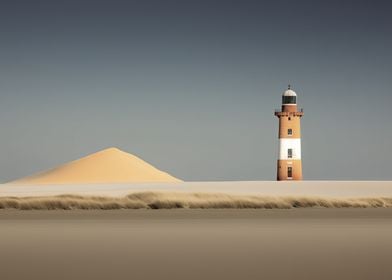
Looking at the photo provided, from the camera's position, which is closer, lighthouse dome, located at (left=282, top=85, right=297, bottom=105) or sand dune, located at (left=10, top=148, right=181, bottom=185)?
lighthouse dome, located at (left=282, top=85, right=297, bottom=105)

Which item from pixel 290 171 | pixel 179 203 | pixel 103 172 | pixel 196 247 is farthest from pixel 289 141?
pixel 196 247

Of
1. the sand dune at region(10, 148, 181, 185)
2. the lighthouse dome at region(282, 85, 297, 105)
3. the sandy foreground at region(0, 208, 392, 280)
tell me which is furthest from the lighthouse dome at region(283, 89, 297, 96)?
the sandy foreground at region(0, 208, 392, 280)

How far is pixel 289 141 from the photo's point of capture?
2822 inches

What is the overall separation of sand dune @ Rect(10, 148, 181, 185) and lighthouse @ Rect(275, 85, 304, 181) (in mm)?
23545

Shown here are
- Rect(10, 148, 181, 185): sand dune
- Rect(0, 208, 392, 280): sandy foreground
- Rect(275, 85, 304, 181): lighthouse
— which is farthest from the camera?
Rect(10, 148, 181, 185): sand dune

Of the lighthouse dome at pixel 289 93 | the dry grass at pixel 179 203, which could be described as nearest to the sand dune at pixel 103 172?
the lighthouse dome at pixel 289 93

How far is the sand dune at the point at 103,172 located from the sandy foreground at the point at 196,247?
216 feet

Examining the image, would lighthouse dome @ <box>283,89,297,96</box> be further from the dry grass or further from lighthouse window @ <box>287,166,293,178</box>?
the dry grass

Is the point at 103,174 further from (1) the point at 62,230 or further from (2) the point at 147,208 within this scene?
(1) the point at 62,230

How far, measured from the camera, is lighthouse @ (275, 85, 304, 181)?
234ft

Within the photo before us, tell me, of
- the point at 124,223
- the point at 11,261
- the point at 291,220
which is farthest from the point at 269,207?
the point at 11,261

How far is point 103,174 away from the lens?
94562mm

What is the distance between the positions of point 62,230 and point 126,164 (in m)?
77.4

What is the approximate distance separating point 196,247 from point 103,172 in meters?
79.3
